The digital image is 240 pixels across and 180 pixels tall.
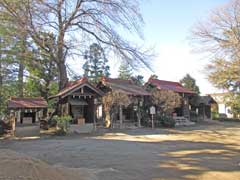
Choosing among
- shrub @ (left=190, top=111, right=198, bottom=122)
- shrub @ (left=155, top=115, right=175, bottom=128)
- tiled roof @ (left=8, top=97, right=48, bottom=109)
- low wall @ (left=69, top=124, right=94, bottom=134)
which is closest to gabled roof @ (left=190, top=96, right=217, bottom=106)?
shrub @ (left=190, top=111, right=198, bottom=122)

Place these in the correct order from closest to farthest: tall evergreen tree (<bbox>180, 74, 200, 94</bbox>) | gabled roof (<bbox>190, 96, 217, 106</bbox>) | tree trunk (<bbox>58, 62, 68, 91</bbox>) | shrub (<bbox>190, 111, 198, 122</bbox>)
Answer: tree trunk (<bbox>58, 62, 68, 91</bbox>), shrub (<bbox>190, 111, 198, 122</bbox>), gabled roof (<bbox>190, 96, 217, 106</bbox>), tall evergreen tree (<bbox>180, 74, 200, 94</bbox>)

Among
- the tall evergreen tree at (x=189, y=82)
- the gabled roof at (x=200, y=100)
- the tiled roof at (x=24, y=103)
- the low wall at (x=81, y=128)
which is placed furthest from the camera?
the tall evergreen tree at (x=189, y=82)

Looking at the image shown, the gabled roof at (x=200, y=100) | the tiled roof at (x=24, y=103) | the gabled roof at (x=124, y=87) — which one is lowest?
the tiled roof at (x=24, y=103)

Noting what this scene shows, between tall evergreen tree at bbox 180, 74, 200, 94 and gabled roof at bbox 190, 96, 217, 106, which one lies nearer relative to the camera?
gabled roof at bbox 190, 96, 217, 106

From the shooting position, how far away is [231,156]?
10.4m

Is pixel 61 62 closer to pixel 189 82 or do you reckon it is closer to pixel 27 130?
pixel 27 130

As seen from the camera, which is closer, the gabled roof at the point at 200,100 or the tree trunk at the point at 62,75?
the tree trunk at the point at 62,75

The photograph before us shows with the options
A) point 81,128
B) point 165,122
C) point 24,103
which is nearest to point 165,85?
point 165,122

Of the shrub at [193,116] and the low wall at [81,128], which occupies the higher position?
the shrub at [193,116]

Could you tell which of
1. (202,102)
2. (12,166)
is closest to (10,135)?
(12,166)

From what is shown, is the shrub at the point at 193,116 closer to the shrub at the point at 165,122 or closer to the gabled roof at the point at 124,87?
the shrub at the point at 165,122

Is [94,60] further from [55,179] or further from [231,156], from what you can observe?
[55,179]

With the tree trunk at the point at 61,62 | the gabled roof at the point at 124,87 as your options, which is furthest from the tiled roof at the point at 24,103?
the gabled roof at the point at 124,87

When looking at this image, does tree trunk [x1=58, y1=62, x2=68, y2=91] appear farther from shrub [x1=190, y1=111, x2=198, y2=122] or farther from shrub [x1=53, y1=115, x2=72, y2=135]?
shrub [x1=190, y1=111, x2=198, y2=122]
